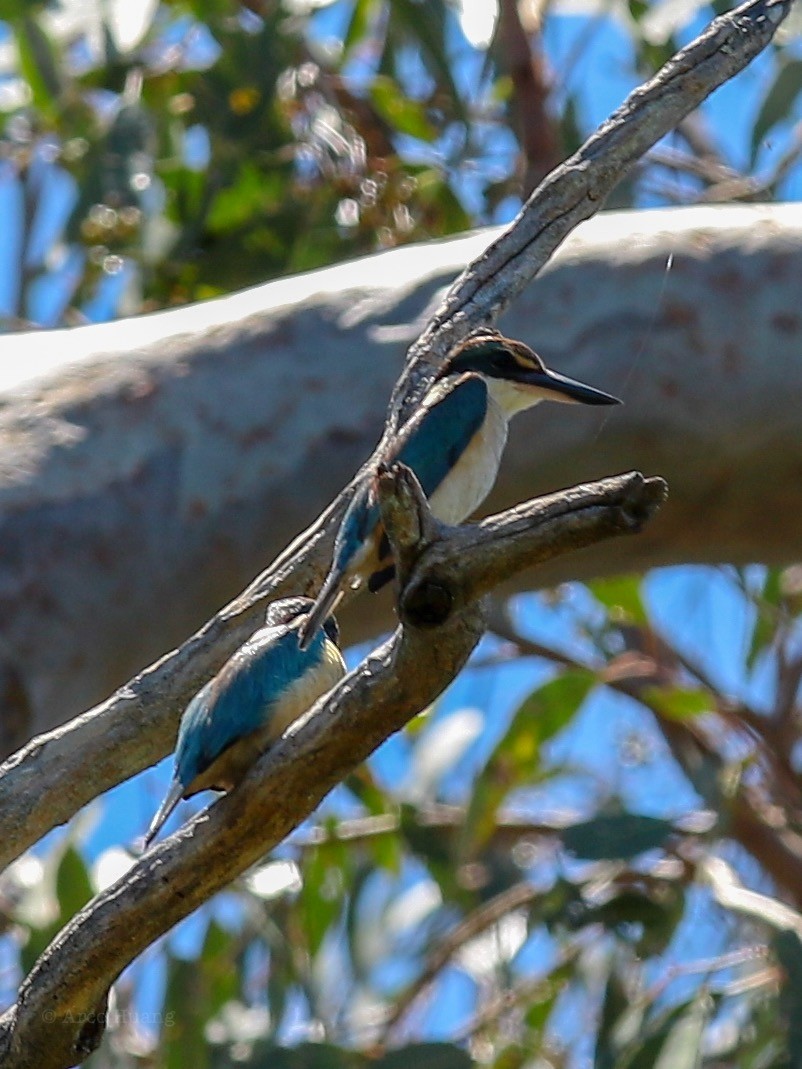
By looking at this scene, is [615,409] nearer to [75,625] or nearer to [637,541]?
[637,541]

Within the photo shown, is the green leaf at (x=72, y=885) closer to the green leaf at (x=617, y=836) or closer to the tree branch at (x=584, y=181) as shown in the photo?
the green leaf at (x=617, y=836)

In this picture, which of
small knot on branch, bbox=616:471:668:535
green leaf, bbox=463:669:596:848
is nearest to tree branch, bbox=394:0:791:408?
small knot on branch, bbox=616:471:668:535

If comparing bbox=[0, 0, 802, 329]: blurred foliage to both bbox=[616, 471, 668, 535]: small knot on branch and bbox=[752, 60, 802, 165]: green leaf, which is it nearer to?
bbox=[752, 60, 802, 165]: green leaf

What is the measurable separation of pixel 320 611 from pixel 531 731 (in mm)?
1907

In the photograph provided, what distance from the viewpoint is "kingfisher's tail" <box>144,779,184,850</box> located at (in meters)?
1.37

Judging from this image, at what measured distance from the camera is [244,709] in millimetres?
1362

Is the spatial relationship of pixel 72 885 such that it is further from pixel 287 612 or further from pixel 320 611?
pixel 320 611

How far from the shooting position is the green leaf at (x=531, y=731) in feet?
10.3

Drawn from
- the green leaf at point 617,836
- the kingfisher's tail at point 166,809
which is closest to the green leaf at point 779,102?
the green leaf at point 617,836

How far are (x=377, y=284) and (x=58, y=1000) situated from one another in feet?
4.36

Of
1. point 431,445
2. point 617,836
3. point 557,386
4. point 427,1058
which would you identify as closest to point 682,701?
point 617,836

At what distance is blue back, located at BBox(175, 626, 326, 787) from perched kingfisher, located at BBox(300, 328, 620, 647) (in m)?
0.09

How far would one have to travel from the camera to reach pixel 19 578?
2.14 m

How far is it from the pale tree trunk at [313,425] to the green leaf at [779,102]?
84 cm
